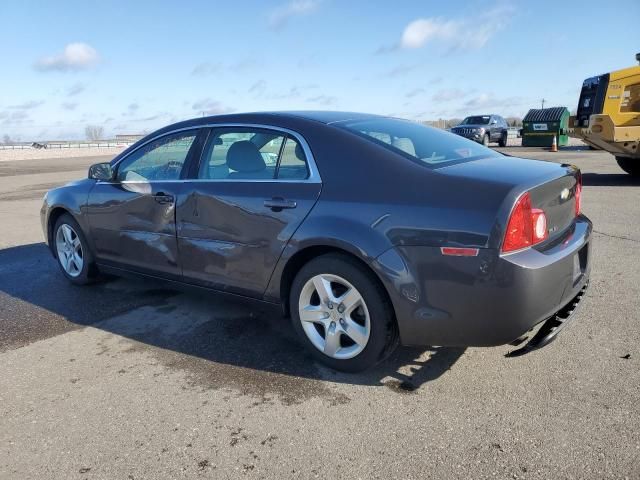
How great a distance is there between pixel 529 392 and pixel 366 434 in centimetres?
99

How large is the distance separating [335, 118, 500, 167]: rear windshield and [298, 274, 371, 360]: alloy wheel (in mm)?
897

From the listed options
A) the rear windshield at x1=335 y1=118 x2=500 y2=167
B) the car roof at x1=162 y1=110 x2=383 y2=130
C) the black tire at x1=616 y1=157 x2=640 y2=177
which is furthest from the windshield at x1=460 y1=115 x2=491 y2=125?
the car roof at x1=162 y1=110 x2=383 y2=130

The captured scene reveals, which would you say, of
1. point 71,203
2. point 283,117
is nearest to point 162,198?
point 283,117

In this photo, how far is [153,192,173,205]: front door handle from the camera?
3.99m

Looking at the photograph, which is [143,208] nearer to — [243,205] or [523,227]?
[243,205]

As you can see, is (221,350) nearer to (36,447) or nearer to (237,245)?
(237,245)

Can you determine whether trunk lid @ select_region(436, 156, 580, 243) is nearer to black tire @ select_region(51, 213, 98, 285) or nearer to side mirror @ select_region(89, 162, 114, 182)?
side mirror @ select_region(89, 162, 114, 182)

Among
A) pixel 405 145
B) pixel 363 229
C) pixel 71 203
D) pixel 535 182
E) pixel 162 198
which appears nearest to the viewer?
pixel 535 182

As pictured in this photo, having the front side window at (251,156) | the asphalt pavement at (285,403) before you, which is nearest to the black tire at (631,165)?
the asphalt pavement at (285,403)

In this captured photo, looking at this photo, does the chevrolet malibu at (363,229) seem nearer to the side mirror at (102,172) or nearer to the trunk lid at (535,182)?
the trunk lid at (535,182)

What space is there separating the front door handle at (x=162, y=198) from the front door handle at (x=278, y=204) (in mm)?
1008

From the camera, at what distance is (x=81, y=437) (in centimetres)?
263

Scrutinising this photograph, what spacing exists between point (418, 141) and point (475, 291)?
1263 millimetres

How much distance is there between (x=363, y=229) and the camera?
2.93 m
